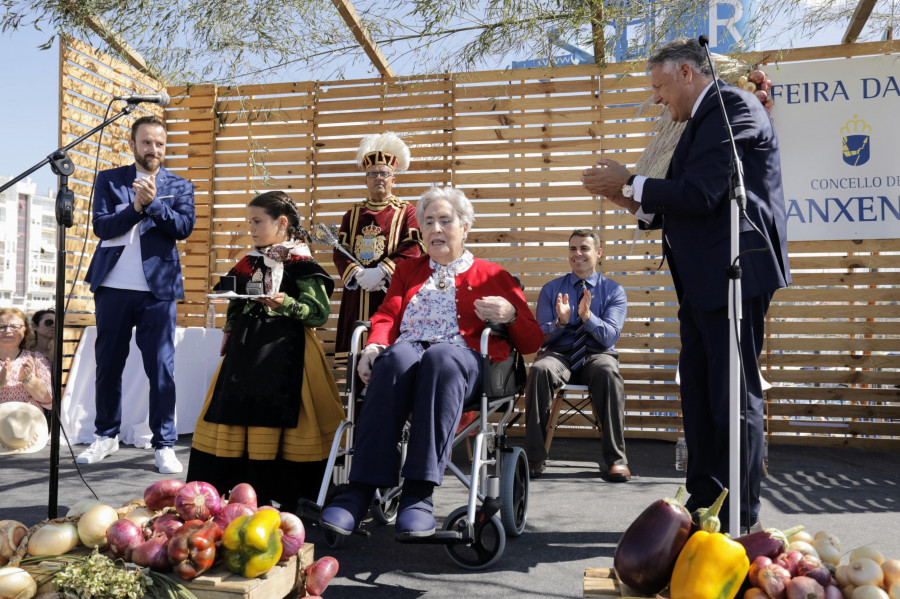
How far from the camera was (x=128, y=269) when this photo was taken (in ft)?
12.9

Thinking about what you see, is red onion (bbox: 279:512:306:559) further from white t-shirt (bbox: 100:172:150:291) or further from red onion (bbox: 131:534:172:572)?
white t-shirt (bbox: 100:172:150:291)

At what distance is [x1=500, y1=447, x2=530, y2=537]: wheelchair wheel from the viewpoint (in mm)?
2568

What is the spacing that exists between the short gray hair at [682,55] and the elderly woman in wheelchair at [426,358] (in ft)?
2.92

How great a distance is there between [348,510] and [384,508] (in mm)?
784

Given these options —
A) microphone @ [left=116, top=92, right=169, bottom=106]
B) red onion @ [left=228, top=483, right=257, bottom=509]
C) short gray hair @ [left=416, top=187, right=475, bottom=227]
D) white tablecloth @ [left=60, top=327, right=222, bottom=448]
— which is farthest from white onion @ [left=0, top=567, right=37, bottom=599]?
white tablecloth @ [left=60, top=327, right=222, bottom=448]

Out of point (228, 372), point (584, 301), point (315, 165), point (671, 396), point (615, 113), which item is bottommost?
point (671, 396)

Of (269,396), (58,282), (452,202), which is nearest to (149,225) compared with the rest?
(269,396)

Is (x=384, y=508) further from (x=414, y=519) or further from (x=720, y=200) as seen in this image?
(x=720, y=200)

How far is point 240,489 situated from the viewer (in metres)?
1.90

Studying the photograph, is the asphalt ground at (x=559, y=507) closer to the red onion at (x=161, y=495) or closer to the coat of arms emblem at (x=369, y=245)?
the red onion at (x=161, y=495)

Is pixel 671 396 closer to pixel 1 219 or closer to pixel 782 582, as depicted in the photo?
pixel 782 582

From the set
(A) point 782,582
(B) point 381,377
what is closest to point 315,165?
(B) point 381,377

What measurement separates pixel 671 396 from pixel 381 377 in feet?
11.0

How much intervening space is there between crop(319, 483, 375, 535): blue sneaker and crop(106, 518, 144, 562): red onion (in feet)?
1.86
